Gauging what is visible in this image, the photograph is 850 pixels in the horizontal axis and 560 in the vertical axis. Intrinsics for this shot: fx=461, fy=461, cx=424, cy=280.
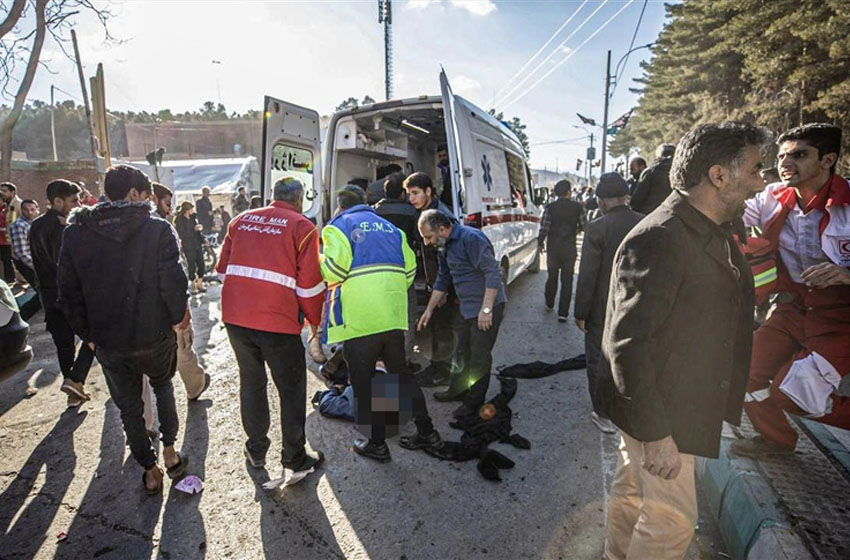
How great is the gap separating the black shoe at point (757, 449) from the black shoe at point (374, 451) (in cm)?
205

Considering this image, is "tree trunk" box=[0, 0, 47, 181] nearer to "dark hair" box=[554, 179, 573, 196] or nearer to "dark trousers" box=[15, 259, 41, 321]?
"dark trousers" box=[15, 259, 41, 321]

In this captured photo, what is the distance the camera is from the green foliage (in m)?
12.9

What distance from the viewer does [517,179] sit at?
291 inches

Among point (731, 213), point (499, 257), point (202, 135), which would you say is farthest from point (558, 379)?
point (202, 135)

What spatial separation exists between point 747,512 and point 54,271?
517 centimetres

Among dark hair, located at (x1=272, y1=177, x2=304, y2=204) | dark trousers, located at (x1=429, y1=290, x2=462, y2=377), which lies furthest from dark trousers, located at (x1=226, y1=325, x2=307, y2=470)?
dark trousers, located at (x1=429, y1=290, x2=462, y2=377)

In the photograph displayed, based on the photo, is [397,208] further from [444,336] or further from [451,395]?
[451,395]

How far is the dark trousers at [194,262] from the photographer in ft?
27.3

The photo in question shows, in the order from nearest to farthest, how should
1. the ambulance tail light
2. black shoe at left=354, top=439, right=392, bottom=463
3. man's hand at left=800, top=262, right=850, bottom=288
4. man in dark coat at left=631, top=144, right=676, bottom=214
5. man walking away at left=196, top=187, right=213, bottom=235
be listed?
1. man's hand at left=800, top=262, right=850, bottom=288
2. black shoe at left=354, top=439, right=392, bottom=463
3. man in dark coat at left=631, top=144, right=676, bottom=214
4. the ambulance tail light
5. man walking away at left=196, top=187, right=213, bottom=235

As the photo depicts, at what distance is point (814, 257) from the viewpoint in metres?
2.42

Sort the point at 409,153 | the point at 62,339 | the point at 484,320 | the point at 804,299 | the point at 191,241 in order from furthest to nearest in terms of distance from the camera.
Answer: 1. the point at 191,241
2. the point at 409,153
3. the point at 62,339
4. the point at 484,320
5. the point at 804,299

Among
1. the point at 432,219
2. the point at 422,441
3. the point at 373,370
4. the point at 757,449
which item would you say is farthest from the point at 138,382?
the point at 757,449

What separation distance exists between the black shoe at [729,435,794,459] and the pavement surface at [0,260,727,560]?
1.30 ft

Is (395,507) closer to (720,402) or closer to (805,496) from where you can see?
(720,402)
